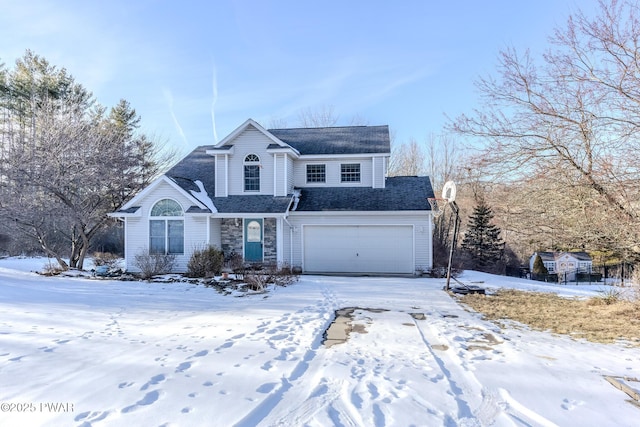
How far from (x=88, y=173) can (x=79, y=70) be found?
1771cm

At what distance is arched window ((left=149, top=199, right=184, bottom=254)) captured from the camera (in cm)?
1435

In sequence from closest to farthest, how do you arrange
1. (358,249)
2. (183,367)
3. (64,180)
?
(183,367) < (64,180) < (358,249)

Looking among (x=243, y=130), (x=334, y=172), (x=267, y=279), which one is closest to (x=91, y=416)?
(x=267, y=279)

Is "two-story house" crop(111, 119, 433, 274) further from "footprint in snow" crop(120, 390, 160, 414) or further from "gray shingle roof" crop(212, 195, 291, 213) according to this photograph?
"footprint in snow" crop(120, 390, 160, 414)

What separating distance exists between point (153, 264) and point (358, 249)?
7.94 meters

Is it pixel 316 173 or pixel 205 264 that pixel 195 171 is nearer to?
pixel 316 173

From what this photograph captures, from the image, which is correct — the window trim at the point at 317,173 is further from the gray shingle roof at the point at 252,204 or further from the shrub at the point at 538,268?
the shrub at the point at 538,268

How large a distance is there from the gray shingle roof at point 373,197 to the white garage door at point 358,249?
0.81 m

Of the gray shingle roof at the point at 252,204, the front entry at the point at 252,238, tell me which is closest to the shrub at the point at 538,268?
the gray shingle roof at the point at 252,204

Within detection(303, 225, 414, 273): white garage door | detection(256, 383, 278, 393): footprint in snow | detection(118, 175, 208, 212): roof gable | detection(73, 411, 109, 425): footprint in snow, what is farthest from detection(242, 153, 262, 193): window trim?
detection(73, 411, 109, 425): footprint in snow

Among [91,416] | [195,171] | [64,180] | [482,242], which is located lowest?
[482,242]

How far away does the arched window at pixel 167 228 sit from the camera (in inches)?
565

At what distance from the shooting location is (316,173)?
1670 cm

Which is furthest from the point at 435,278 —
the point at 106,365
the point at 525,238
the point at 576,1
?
the point at 106,365
